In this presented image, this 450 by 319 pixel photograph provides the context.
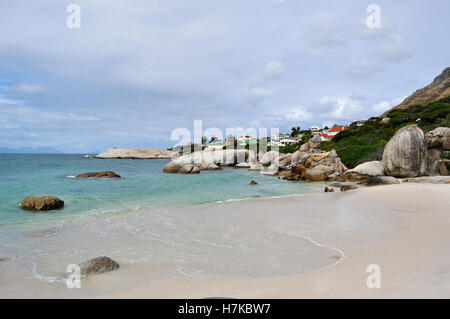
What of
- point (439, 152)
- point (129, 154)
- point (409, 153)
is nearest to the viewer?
point (409, 153)

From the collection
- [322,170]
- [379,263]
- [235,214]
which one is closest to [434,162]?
[322,170]

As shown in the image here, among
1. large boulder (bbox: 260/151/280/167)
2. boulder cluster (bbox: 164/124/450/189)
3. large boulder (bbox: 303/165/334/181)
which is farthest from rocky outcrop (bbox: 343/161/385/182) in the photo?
large boulder (bbox: 260/151/280/167)

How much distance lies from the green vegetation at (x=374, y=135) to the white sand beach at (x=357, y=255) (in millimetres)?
23041

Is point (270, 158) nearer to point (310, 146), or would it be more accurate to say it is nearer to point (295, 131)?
point (310, 146)

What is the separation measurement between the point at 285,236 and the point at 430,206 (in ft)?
25.0

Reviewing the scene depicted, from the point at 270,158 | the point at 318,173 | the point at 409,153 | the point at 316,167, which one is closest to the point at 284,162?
the point at 270,158

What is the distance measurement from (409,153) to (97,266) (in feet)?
83.1

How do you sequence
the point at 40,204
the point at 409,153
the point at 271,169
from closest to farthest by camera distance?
1. the point at 40,204
2. the point at 409,153
3. the point at 271,169

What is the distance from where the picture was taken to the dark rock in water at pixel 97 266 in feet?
20.2

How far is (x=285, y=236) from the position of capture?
880cm

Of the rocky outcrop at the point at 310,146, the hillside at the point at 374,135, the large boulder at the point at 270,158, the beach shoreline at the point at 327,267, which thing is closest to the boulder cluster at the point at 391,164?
the large boulder at the point at 270,158

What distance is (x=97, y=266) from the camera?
20.6 ft

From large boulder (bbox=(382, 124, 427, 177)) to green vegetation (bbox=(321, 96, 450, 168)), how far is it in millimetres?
8747
